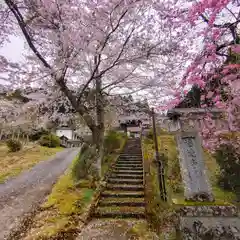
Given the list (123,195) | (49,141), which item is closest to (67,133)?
(49,141)

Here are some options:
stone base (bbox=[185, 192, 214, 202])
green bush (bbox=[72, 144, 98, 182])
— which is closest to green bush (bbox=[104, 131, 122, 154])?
green bush (bbox=[72, 144, 98, 182])

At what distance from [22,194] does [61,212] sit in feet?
10.3

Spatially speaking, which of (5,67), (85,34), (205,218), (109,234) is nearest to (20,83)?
(5,67)

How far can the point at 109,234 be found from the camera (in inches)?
183

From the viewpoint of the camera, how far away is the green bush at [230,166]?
6.72 metres

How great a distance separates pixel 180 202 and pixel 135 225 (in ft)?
5.53

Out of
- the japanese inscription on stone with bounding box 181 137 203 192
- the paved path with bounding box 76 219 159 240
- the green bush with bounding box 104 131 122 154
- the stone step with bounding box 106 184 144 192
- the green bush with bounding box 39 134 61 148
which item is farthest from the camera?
the green bush with bounding box 39 134 61 148

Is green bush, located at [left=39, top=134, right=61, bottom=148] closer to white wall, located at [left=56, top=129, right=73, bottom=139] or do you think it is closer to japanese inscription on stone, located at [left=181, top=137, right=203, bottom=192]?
white wall, located at [left=56, top=129, right=73, bottom=139]

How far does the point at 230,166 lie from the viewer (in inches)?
273

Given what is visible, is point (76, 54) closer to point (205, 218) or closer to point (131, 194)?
point (131, 194)

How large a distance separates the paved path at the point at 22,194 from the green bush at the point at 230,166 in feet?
20.8

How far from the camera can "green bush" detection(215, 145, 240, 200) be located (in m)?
6.72

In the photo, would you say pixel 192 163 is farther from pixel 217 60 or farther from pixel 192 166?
pixel 217 60

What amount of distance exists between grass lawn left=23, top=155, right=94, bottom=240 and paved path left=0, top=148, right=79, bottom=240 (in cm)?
59
